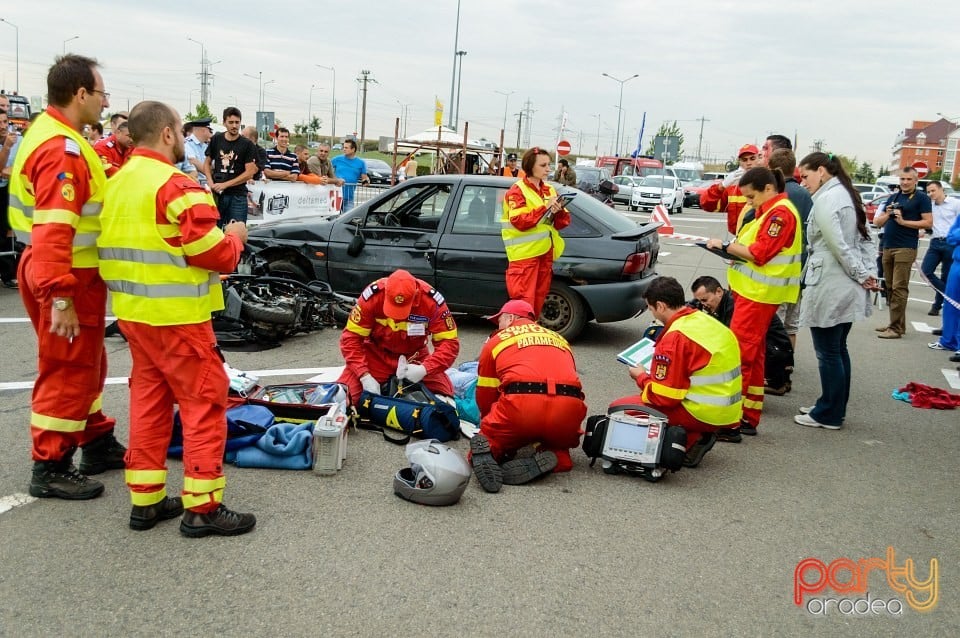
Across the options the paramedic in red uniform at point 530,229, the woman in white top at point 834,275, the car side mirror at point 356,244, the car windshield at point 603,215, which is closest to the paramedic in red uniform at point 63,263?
the paramedic in red uniform at point 530,229

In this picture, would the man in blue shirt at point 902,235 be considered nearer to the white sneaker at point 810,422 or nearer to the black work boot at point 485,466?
the white sneaker at point 810,422

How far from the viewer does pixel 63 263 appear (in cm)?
345

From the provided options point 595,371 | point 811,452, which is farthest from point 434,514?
point 595,371

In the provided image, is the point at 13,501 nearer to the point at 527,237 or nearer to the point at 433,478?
the point at 433,478

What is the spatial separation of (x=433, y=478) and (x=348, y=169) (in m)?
10.7

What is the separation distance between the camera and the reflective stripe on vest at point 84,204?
3.63m

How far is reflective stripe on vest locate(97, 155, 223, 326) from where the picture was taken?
336 centimetres

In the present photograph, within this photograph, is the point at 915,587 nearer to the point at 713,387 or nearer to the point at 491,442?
the point at 713,387

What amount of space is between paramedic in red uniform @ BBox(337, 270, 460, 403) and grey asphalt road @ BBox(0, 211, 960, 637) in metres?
0.51

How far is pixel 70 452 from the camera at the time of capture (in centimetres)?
395

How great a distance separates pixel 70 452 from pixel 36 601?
3.55ft

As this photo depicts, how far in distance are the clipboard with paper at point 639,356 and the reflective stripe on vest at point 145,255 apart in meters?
2.86

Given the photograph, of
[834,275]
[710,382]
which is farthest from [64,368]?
[834,275]

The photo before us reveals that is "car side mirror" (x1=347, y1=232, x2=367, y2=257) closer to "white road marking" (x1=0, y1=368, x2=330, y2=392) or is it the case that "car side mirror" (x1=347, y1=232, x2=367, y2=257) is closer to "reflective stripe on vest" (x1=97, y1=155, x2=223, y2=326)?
"white road marking" (x1=0, y1=368, x2=330, y2=392)
